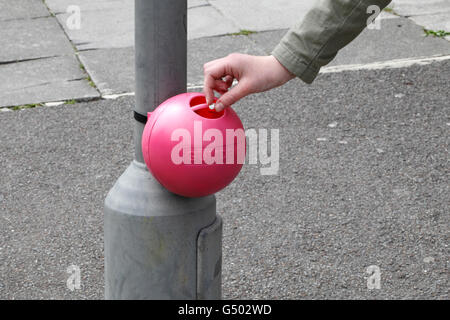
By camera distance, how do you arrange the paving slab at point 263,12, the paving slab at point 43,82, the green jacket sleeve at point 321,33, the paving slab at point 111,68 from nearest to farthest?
1. the green jacket sleeve at point 321,33
2. the paving slab at point 43,82
3. the paving slab at point 111,68
4. the paving slab at point 263,12

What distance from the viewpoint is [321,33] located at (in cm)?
207

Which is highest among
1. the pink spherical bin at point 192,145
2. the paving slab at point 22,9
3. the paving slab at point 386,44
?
the pink spherical bin at point 192,145

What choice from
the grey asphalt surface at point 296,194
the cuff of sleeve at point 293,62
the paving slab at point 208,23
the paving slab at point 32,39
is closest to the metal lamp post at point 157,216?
the cuff of sleeve at point 293,62

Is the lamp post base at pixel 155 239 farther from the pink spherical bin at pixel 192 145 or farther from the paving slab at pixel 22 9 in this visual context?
the paving slab at pixel 22 9

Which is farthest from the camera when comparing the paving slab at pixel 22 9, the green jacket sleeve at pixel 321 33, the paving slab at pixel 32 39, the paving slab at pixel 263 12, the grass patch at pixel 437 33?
the paving slab at pixel 22 9

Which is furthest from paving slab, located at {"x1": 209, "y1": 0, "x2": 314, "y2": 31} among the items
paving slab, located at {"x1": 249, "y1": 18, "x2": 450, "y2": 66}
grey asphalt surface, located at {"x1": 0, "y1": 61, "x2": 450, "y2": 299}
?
grey asphalt surface, located at {"x1": 0, "y1": 61, "x2": 450, "y2": 299}

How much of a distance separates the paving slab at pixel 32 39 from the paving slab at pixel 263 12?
1473 mm

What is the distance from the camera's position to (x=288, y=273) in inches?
134

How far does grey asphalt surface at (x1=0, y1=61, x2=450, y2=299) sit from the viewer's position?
134 inches

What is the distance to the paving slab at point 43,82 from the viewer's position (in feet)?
17.3

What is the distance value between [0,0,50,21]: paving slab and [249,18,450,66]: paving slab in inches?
82.2

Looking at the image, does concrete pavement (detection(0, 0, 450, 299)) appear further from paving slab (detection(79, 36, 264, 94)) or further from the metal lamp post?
the metal lamp post

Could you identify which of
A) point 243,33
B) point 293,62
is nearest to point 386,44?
point 243,33

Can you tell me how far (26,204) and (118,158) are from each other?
2.20 feet
